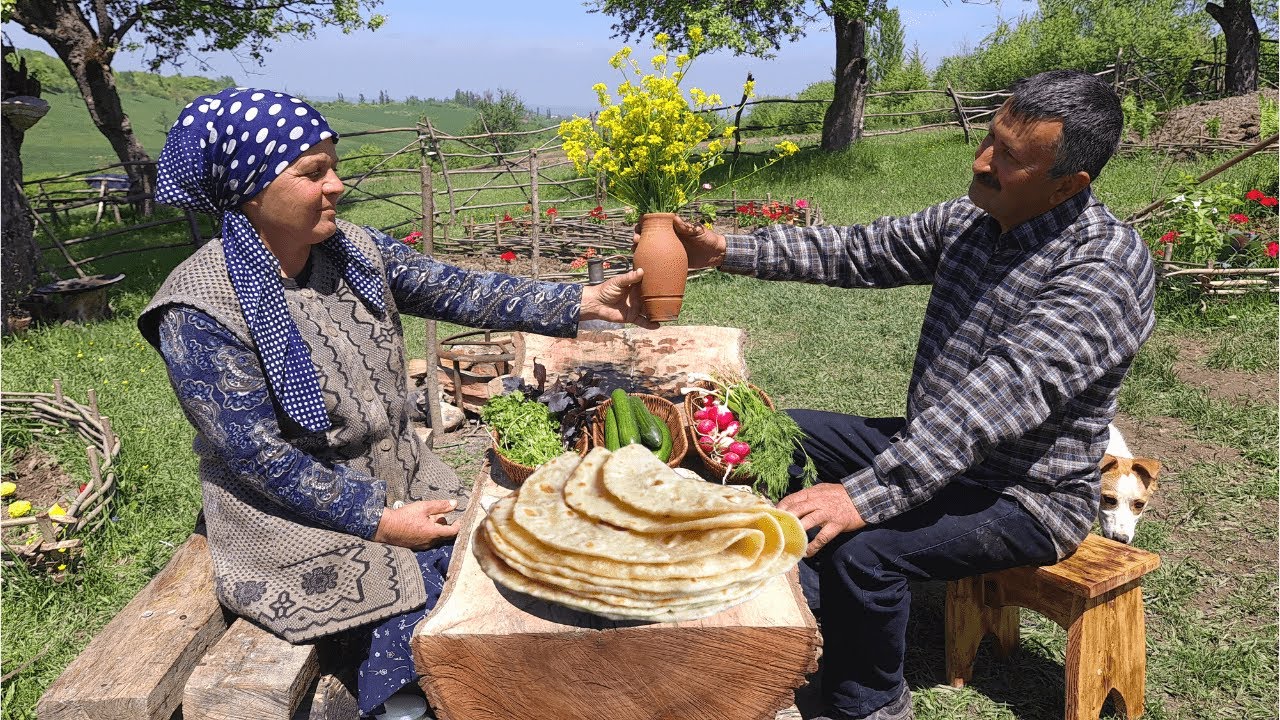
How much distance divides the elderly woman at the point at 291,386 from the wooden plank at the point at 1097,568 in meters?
2.13

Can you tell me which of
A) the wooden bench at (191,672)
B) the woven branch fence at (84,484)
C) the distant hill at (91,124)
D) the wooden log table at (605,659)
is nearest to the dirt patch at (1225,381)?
the wooden log table at (605,659)

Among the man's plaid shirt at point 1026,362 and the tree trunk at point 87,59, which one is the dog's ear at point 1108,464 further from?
the tree trunk at point 87,59

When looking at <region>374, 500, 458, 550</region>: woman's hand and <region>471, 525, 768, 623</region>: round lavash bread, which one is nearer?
<region>471, 525, 768, 623</region>: round lavash bread

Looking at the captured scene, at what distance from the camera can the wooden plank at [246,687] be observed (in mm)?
2350

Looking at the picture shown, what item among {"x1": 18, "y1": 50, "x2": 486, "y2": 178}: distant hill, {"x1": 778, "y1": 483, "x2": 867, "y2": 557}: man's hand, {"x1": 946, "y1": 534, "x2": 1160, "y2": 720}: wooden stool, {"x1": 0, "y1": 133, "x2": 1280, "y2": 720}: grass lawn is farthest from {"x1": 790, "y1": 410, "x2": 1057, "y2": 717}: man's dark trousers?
{"x1": 18, "y1": 50, "x2": 486, "y2": 178}: distant hill

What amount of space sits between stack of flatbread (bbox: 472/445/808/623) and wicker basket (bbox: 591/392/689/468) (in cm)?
51

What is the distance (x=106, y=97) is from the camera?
15.5m

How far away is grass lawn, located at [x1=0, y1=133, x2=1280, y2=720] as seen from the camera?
341 cm

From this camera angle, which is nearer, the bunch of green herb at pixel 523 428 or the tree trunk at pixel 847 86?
the bunch of green herb at pixel 523 428

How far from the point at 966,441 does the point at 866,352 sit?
16.1 ft

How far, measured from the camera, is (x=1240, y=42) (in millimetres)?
19156

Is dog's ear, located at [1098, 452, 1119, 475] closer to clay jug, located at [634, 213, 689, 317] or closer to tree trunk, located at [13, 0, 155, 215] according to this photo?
clay jug, located at [634, 213, 689, 317]

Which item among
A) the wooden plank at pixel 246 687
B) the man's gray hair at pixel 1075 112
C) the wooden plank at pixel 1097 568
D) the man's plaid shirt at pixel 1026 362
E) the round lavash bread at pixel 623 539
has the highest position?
the man's gray hair at pixel 1075 112

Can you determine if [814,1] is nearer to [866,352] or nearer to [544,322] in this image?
[866,352]
